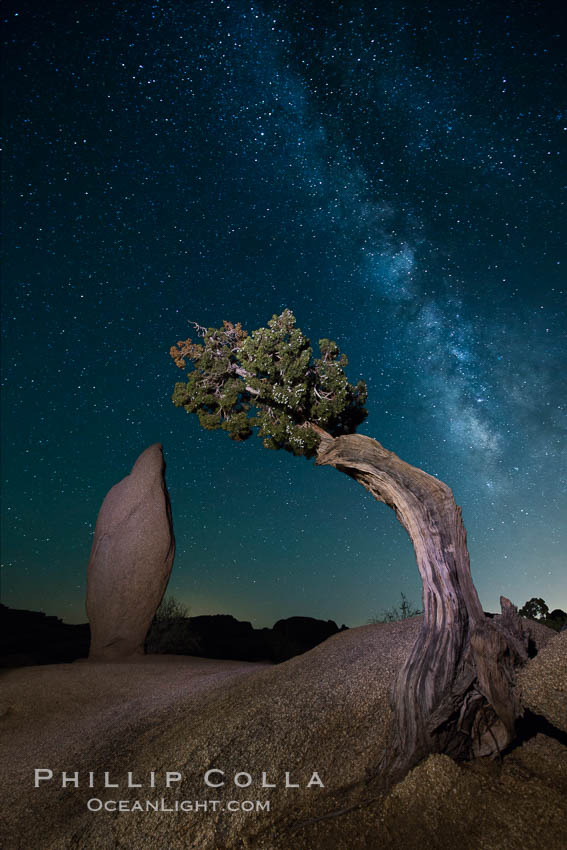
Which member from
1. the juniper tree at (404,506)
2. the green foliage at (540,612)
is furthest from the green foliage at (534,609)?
the juniper tree at (404,506)

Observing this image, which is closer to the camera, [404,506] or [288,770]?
[288,770]

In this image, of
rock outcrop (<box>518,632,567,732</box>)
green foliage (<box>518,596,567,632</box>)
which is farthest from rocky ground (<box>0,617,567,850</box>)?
green foliage (<box>518,596,567,632</box>)

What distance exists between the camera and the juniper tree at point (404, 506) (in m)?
4.14

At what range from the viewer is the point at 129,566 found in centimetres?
1391

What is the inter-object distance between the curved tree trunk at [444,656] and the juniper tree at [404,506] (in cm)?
1

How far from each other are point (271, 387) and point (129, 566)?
9122 millimetres

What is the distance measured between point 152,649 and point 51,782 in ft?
38.8

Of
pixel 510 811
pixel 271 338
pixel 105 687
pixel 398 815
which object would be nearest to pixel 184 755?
pixel 398 815

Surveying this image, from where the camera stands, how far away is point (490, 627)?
451 centimetres

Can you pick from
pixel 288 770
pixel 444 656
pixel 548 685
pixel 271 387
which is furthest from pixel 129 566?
pixel 548 685

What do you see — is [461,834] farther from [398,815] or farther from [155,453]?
[155,453]

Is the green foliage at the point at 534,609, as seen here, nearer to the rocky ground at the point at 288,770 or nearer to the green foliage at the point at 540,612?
the green foliage at the point at 540,612

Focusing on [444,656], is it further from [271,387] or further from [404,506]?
[271,387]

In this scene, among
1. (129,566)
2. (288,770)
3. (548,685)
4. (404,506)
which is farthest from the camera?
(129,566)
